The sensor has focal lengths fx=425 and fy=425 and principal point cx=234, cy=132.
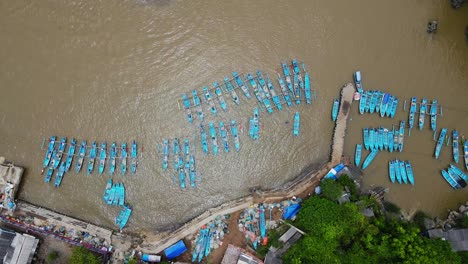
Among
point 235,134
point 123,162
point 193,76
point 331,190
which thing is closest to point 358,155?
point 331,190

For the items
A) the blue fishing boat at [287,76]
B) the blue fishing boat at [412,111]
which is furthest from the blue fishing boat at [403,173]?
the blue fishing boat at [287,76]

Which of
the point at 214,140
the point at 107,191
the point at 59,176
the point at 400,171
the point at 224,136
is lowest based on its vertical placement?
the point at 59,176

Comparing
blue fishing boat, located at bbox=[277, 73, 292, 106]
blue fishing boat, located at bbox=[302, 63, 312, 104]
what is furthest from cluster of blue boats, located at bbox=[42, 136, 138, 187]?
blue fishing boat, located at bbox=[302, 63, 312, 104]

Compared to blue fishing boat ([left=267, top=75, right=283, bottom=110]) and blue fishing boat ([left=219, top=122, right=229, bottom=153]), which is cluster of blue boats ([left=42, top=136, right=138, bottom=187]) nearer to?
blue fishing boat ([left=219, top=122, right=229, bottom=153])

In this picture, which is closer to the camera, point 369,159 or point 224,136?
point 369,159

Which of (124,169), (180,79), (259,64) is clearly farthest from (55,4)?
(259,64)

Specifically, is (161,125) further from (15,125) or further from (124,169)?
(15,125)

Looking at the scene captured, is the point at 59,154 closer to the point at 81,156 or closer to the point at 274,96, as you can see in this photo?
the point at 81,156
